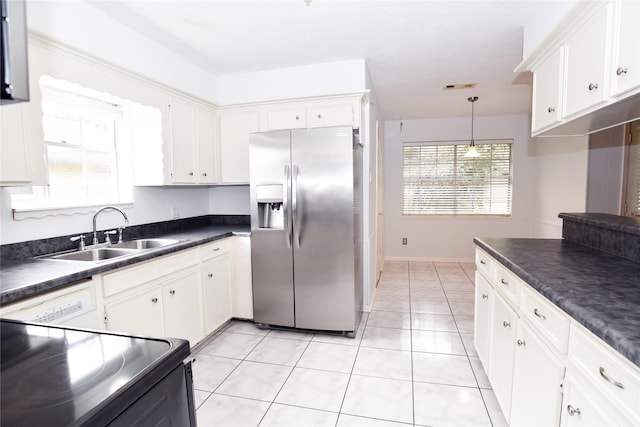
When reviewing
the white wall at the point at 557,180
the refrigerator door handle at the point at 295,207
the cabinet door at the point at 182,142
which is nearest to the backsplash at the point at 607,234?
the white wall at the point at 557,180

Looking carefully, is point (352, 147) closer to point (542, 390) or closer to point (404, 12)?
point (404, 12)

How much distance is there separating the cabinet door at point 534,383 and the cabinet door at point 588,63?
44.7 inches

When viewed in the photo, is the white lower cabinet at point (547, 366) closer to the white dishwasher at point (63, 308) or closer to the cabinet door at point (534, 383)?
the cabinet door at point (534, 383)

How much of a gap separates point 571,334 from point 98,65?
289 centimetres

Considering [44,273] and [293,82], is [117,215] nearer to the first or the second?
[44,273]

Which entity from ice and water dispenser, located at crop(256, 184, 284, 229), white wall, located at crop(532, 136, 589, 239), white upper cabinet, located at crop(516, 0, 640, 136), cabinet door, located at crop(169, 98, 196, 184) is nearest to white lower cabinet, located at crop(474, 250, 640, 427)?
white upper cabinet, located at crop(516, 0, 640, 136)

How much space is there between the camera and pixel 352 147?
270 cm

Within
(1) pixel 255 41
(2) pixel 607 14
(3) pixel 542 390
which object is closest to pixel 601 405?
(3) pixel 542 390

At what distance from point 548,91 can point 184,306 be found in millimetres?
2856

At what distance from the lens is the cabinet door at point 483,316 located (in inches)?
81.5

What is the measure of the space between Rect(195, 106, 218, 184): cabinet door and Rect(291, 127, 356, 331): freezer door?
982mm

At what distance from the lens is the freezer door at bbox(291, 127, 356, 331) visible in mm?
Result: 2709

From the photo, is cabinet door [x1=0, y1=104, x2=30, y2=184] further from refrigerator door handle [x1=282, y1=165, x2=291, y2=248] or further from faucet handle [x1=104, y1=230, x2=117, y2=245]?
refrigerator door handle [x1=282, y1=165, x2=291, y2=248]

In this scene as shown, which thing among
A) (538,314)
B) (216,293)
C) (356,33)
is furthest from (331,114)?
(538,314)
